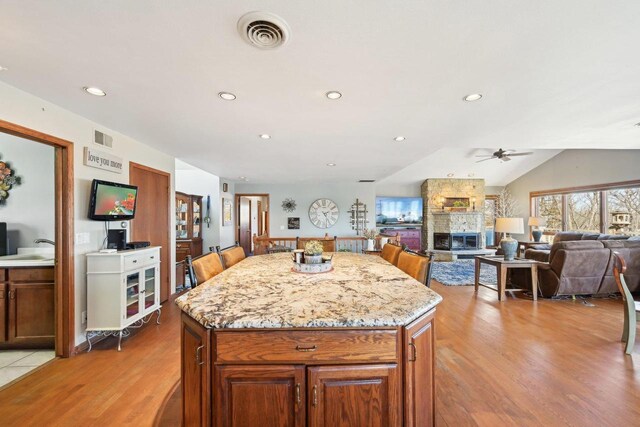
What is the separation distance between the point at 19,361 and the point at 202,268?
2.20 metres

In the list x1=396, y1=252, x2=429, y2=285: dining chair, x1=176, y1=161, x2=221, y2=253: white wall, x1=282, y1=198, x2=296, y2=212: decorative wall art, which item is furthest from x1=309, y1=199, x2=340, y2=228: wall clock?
x1=396, y1=252, x2=429, y2=285: dining chair

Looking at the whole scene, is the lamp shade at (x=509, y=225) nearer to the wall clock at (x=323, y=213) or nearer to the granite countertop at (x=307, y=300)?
the granite countertop at (x=307, y=300)

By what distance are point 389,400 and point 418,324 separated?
0.35 m

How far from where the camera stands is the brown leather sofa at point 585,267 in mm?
4020

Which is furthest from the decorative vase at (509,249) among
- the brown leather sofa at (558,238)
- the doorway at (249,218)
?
the doorway at (249,218)

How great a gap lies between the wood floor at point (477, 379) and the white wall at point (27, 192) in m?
1.63

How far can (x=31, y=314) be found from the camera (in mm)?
2635

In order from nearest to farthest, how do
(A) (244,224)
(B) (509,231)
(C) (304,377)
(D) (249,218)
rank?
(C) (304,377) < (B) (509,231) < (A) (244,224) < (D) (249,218)

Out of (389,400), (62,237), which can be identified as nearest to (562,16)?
(389,400)

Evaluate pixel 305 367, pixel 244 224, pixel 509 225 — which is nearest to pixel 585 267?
pixel 509 225

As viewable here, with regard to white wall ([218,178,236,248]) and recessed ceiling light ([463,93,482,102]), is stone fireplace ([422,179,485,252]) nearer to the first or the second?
white wall ([218,178,236,248])

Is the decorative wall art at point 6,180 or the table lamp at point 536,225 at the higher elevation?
the decorative wall art at point 6,180

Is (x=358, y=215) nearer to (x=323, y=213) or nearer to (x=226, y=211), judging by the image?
(x=323, y=213)

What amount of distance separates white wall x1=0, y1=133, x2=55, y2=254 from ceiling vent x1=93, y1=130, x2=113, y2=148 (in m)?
0.64
